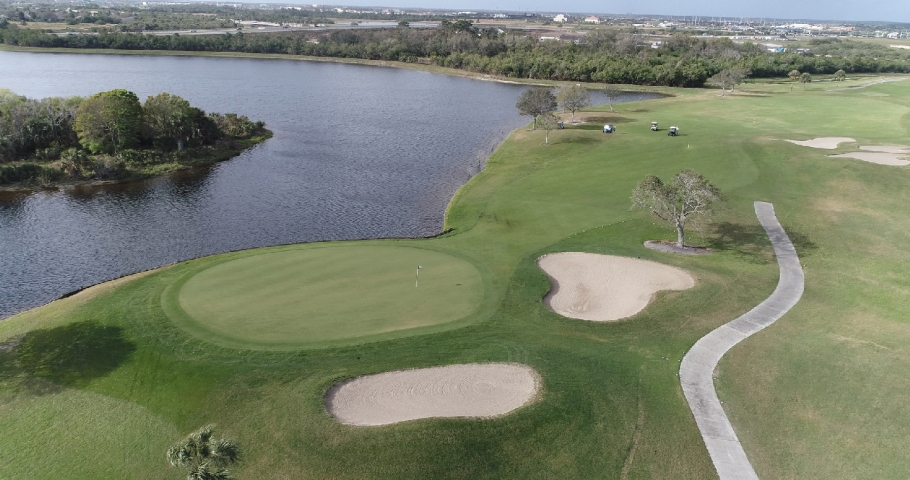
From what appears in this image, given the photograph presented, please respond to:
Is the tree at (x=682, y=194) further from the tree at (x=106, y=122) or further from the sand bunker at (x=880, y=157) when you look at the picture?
the tree at (x=106, y=122)

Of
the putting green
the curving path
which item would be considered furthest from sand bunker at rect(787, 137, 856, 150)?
the putting green

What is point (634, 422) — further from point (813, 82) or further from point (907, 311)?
point (813, 82)

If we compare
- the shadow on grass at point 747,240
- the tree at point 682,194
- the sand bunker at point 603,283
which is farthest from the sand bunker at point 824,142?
the sand bunker at point 603,283

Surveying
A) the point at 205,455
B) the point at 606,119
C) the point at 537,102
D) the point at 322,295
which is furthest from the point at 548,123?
the point at 205,455

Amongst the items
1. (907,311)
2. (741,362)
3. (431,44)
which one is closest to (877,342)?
(907,311)

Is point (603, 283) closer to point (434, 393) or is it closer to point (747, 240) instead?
point (747, 240)

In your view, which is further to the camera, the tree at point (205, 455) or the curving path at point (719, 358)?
the curving path at point (719, 358)
